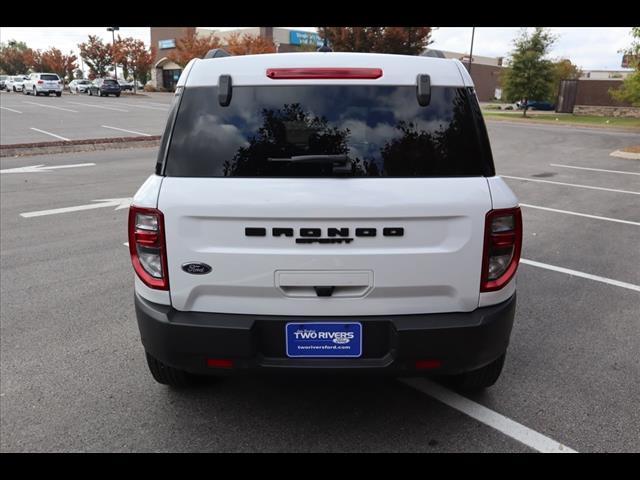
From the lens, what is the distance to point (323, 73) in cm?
255

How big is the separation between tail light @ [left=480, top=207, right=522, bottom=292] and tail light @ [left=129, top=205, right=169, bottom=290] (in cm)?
154

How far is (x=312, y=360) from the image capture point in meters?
2.47

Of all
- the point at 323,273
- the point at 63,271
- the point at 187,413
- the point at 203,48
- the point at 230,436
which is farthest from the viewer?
the point at 203,48

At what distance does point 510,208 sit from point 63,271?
181 inches

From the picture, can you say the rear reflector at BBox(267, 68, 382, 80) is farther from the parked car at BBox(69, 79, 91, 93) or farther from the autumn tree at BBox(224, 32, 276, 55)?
the parked car at BBox(69, 79, 91, 93)

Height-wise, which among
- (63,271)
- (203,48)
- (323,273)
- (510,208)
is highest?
(203,48)

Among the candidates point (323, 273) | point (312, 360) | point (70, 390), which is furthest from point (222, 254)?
point (70, 390)

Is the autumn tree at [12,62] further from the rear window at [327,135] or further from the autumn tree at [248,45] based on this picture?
the rear window at [327,135]

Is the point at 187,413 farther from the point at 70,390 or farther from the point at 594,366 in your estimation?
the point at 594,366

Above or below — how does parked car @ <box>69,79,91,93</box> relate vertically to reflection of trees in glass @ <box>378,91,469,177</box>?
above

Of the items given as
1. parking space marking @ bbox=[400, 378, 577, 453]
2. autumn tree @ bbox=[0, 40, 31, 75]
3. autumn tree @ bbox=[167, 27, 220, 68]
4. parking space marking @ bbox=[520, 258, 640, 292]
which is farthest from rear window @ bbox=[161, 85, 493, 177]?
autumn tree @ bbox=[0, 40, 31, 75]

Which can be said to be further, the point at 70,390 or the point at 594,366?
the point at 594,366

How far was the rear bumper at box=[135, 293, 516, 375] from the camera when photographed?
2.44 m
